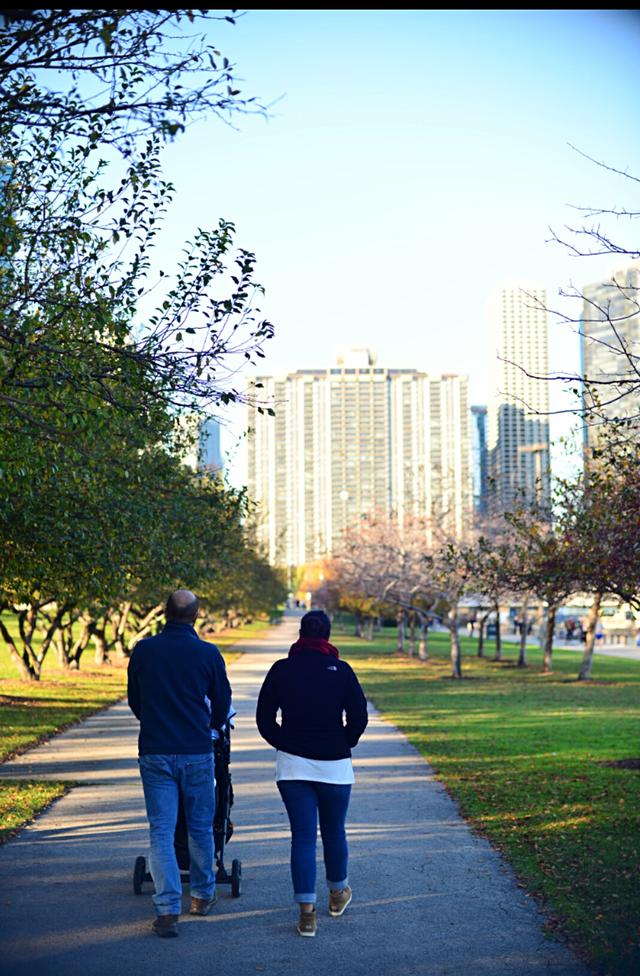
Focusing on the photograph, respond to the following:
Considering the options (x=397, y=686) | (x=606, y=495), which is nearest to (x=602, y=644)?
(x=397, y=686)

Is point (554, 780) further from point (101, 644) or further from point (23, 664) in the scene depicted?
point (101, 644)

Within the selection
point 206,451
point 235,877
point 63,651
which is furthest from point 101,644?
point 235,877

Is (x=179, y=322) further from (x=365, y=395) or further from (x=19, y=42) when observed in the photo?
(x=365, y=395)

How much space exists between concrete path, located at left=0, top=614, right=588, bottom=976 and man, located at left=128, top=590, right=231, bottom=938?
478 millimetres

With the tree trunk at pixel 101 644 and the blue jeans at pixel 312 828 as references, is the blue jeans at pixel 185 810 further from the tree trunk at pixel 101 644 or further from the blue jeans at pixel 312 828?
the tree trunk at pixel 101 644

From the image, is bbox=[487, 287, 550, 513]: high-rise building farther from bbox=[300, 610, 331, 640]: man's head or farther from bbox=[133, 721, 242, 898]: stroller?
bbox=[300, 610, 331, 640]: man's head

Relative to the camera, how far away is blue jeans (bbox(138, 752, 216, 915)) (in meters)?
6.80

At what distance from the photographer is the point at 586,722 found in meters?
21.6

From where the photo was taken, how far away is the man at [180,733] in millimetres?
6953

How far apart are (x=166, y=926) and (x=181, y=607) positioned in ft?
5.97

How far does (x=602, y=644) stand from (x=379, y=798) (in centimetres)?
6154

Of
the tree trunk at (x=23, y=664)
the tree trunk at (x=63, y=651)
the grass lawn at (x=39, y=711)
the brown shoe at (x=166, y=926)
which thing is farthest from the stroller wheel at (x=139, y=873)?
the tree trunk at (x=63, y=651)

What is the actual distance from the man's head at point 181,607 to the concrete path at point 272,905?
1768 millimetres

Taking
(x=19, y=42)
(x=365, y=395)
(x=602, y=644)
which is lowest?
(x=602, y=644)
